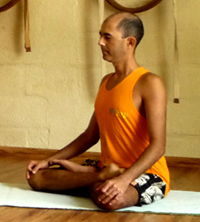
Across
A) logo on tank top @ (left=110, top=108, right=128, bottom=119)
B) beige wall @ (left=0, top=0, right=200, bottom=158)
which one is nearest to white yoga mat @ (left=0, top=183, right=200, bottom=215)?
logo on tank top @ (left=110, top=108, right=128, bottom=119)

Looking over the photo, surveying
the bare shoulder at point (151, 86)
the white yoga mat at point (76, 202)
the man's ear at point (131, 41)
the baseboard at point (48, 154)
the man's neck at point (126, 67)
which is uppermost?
the man's ear at point (131, 41)

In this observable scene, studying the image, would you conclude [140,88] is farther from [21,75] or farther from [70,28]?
[21,75]

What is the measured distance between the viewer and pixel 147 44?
2.48m

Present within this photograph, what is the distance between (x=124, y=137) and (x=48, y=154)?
1.17 meters

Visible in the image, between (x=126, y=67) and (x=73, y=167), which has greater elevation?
(x=126, y=67)

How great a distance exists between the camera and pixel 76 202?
1599mm

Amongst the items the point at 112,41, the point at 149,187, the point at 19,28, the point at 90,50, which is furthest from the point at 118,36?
the point at 19,28

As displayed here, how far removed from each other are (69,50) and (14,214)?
1.41m

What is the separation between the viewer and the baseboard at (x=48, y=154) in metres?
2.47

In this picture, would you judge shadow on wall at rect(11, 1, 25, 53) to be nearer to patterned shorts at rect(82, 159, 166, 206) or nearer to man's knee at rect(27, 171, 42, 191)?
man's knee at rect(27, 171, 42, 191)

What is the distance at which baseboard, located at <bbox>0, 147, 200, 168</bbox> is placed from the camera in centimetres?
247

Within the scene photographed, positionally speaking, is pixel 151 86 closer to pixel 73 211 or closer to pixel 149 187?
pixel 149 187

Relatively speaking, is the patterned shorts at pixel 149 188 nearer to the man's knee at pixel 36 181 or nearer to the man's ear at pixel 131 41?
the man's knee at pixel 36 181

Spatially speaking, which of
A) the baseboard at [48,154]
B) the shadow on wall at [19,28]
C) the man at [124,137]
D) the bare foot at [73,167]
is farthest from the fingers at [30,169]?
the shadow on wall at [19,28]
